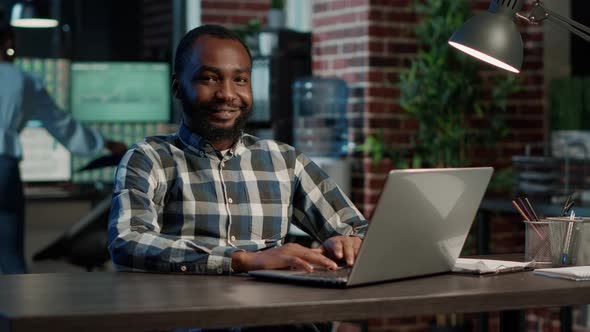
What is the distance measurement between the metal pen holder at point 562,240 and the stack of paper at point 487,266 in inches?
2.4

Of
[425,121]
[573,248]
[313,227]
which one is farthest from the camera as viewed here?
[425,121]

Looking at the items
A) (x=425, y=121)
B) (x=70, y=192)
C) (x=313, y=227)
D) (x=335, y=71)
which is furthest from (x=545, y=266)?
(x=70, y=192)

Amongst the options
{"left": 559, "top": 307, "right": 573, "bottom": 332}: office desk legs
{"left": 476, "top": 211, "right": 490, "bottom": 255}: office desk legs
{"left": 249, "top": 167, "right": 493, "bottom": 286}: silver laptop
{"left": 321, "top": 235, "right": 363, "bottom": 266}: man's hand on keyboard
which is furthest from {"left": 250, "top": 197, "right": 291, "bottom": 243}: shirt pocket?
{"left": 476, "top": 211, "right": 490, "bottom": 255}: office desk legs

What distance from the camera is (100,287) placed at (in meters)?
1.65

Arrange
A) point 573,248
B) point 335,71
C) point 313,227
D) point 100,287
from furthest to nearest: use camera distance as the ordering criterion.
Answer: point 335,71
point 313,227
point 573,248
point 100,287

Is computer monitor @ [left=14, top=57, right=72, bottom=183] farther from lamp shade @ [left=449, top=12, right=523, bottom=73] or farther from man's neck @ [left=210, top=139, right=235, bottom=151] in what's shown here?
lamp shade @ [left=449, top=12, right=523, bottom=73]

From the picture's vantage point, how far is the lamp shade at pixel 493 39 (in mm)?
1987

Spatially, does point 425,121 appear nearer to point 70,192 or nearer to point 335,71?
point 335,71

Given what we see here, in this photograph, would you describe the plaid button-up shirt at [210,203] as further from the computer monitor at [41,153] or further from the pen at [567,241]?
the computer monitor at [41,153]

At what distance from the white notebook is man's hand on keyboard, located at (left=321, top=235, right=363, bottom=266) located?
0.33 m

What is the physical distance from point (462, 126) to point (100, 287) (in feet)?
10.4

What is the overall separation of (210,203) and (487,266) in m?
0.55

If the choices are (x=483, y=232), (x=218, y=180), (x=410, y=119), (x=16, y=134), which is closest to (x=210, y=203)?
(x=218, y=180)

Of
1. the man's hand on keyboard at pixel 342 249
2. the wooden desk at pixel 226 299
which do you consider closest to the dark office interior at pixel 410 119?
the man's hand on keyboard at pixel 342 249
